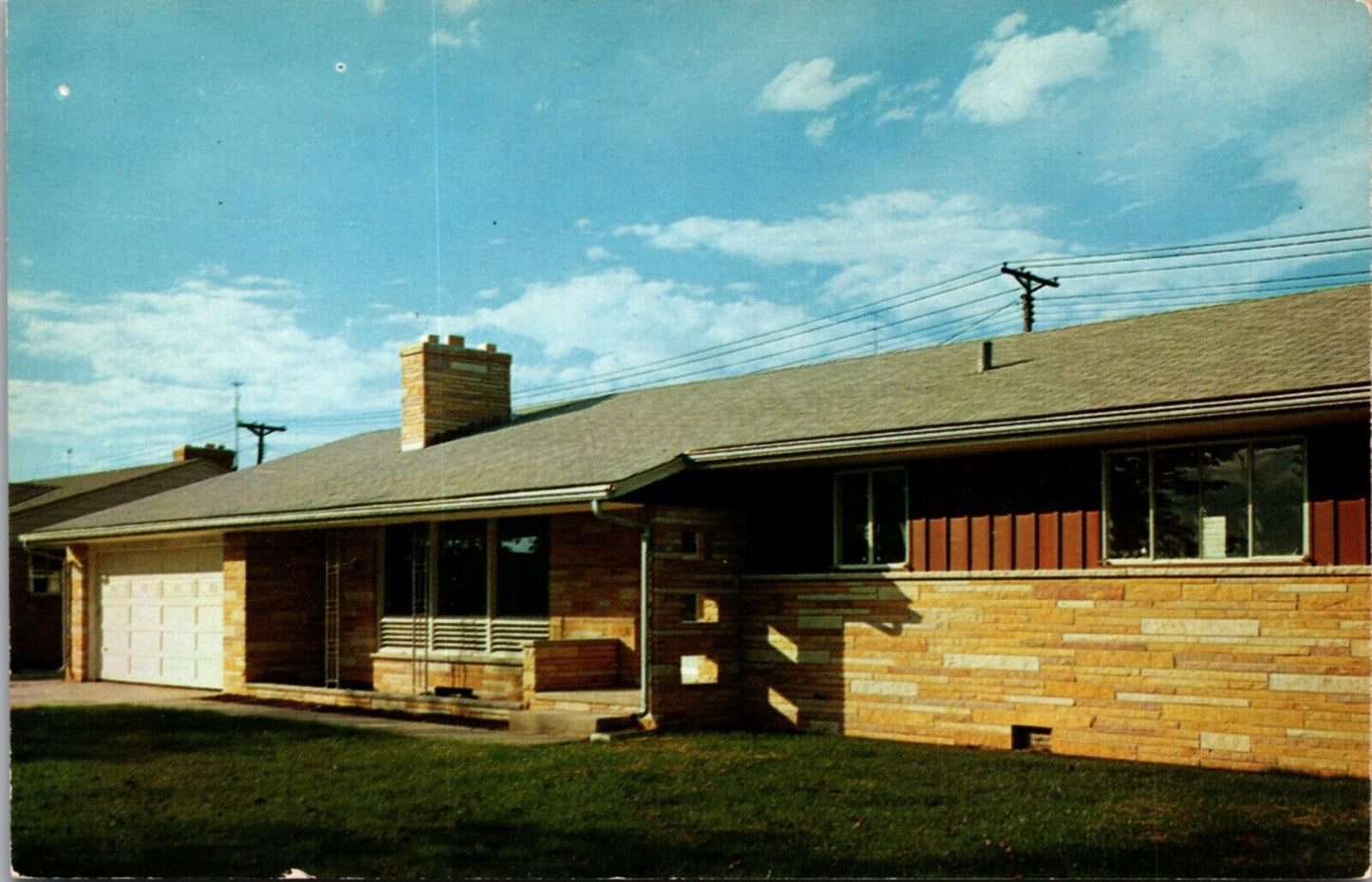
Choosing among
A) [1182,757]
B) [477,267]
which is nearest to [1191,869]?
[1182,757]

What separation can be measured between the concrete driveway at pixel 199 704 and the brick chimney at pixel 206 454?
45.8 feet

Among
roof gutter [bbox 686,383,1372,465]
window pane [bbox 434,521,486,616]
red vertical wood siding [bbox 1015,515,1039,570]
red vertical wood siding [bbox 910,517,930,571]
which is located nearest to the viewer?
roof gutter [bbox 686,383,1372,465]

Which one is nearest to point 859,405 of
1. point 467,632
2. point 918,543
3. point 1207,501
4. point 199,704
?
point 918,543

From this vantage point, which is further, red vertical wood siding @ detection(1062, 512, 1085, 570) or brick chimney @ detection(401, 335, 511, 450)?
brick chimney @ detection(401, 335, 511, 450)

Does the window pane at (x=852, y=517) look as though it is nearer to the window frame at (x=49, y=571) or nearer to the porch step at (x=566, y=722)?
the porch step at (x=566, y=722)

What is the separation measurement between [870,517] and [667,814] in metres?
5.26

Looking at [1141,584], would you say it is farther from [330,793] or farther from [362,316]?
[362,316]

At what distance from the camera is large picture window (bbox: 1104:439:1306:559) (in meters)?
11.4

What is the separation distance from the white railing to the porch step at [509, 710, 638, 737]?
5.90ft

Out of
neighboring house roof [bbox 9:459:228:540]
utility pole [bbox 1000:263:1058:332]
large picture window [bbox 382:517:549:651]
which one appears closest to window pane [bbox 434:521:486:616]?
large picture window [bbox 382:517:549:651]

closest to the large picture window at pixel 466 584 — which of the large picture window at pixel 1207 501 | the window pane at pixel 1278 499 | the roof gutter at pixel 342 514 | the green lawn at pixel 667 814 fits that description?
the roof gutter at pixel 342 514

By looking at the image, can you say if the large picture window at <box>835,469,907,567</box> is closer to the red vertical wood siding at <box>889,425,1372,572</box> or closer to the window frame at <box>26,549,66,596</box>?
the red vertical wood siding at <box>889,425,1372,572</box>

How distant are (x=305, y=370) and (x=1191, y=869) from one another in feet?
40.1

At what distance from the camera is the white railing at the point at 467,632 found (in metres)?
17.2
